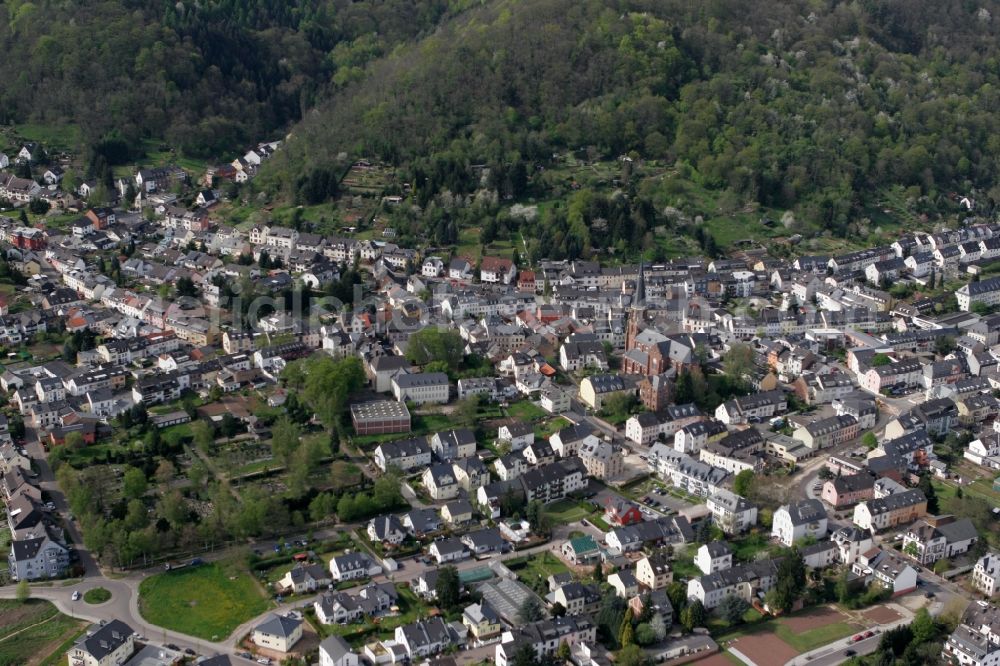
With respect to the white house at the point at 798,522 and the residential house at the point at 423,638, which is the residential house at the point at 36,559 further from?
the white house at the point at 798,522

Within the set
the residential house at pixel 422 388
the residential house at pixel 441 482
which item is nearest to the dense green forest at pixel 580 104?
the residential house at pixel 422 388

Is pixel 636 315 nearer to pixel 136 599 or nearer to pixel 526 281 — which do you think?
pixel 526 281

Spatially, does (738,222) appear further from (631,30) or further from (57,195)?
(57,195)

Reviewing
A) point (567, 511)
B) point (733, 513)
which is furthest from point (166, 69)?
point (733, 513)

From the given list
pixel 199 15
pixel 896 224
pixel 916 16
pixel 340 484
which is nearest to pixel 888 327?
pixel 896 224

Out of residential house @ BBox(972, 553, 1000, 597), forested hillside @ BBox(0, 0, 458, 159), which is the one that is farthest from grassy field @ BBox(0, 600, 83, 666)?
forested hillside @ BBox(0, 0, 458, 159)
